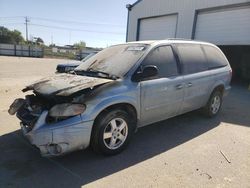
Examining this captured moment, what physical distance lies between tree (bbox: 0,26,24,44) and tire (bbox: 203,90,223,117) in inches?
3015

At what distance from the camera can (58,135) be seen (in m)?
3.33

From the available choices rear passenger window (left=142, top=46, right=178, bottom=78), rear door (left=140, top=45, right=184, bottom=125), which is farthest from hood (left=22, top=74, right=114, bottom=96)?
rear passenger window (left=142, top=46, right=178, bottom=78)

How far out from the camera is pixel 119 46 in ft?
16.8

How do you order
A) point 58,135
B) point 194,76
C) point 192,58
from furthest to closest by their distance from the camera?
point 192,58 → point 194,76 → point 58,135

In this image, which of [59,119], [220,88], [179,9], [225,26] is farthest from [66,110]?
[179,9]

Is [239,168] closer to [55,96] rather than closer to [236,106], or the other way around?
[55,96]

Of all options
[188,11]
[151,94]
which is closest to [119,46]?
[151,94]

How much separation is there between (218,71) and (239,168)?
2.88m

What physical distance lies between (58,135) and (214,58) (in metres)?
4.29

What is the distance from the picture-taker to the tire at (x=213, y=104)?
19.9ft

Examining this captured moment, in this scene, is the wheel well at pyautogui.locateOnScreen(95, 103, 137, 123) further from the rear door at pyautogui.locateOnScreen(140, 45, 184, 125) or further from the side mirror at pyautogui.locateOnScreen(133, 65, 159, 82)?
the side mirror at pyautogui.locateOnScreen(133, 65, 159, 82)

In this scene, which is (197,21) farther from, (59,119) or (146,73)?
(59,119)

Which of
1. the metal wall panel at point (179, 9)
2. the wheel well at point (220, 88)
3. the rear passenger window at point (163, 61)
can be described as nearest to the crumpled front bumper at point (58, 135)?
the rear passenger window at point (163, 61)

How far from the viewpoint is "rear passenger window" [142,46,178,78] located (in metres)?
4.50
